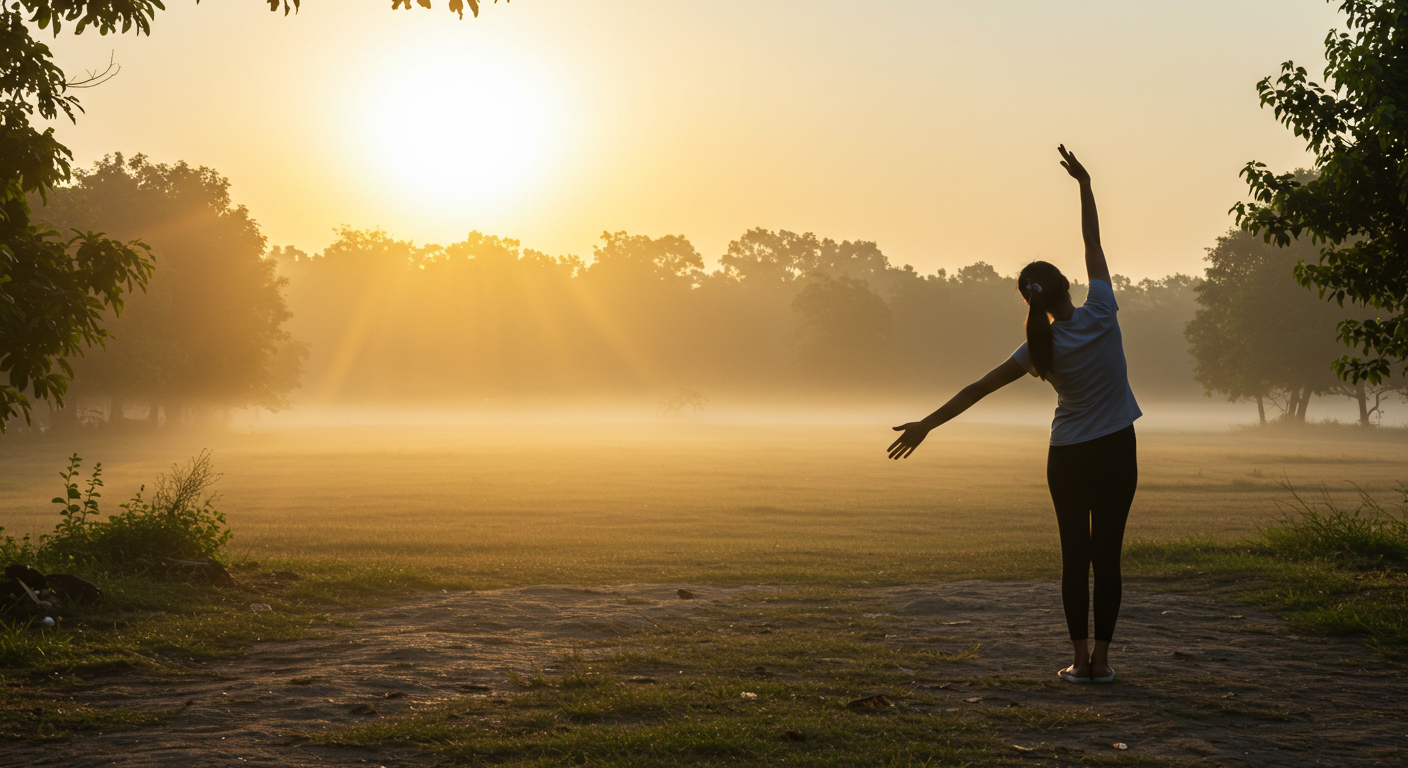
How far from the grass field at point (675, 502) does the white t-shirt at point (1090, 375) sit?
5.75 meters

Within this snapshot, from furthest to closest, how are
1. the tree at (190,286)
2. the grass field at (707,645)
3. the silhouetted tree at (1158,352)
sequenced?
the silhouetted tree at (1158,352)
the tree at (190,286)
the grass field at (707,645)

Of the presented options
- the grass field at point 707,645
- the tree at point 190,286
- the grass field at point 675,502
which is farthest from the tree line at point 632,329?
the grass field at point 707,645

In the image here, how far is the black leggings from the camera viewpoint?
5.54 metres

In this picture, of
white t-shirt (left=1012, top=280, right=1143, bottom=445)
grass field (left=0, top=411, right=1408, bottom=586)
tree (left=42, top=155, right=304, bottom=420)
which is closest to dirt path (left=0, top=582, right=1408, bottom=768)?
white t-shirt (left=1012, top=280, right=1143, bottom=445)

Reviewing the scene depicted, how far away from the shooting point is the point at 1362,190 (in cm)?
881

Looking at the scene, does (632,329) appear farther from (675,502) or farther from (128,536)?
(128,536)

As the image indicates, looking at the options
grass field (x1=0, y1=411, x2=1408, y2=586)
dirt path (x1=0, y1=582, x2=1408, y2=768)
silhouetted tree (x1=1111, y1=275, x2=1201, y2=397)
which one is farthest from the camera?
silhouetted tree (x1=1111, y1=275, x2=1201, y2=397)

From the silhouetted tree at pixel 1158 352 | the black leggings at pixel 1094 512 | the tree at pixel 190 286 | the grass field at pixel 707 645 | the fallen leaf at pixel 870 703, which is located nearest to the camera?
the grass field at pixel 707 645

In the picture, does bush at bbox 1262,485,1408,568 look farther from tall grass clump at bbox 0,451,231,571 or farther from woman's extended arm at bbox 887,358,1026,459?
tall grass clump at bbox 0,451,231,571

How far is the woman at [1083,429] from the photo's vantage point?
18.2 ft

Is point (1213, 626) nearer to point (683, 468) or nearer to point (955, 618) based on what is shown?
point (955, 618)

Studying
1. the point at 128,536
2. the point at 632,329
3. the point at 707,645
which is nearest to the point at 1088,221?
the point at 707,645

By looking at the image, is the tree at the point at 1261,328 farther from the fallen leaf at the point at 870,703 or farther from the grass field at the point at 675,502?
the fallen leaf at the point at 870,703

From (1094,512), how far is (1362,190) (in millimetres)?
5459
